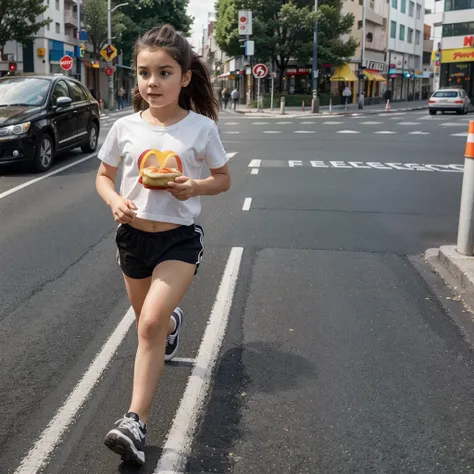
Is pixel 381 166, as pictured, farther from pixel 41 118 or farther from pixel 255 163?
pixel 41 118

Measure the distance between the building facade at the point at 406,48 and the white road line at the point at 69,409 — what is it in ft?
260

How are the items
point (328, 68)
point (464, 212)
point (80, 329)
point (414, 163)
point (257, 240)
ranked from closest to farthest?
point (80, 329) < point (464, 212) < point (257, 240) < point (414, 163) < point (328, 68)

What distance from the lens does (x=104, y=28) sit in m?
58.5

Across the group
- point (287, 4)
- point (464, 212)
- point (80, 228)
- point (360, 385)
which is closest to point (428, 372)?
point (360, 385)

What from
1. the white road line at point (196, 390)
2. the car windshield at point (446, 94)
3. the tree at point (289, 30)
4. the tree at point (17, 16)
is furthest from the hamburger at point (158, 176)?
the tree at point (289, 30)

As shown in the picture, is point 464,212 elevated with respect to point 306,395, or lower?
elevated

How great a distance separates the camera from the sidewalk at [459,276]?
5.23 meters

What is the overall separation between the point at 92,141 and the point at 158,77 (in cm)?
1286

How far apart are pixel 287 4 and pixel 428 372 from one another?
1931 inches

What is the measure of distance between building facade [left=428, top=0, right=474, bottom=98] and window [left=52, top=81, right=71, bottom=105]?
6087cm

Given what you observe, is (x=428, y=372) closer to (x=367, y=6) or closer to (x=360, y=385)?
(x=360, y=385)

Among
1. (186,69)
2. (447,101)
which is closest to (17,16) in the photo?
(447,101)

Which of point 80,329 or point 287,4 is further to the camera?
point 287,4

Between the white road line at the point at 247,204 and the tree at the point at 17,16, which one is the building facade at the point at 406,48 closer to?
the tree at the point at 17,16
